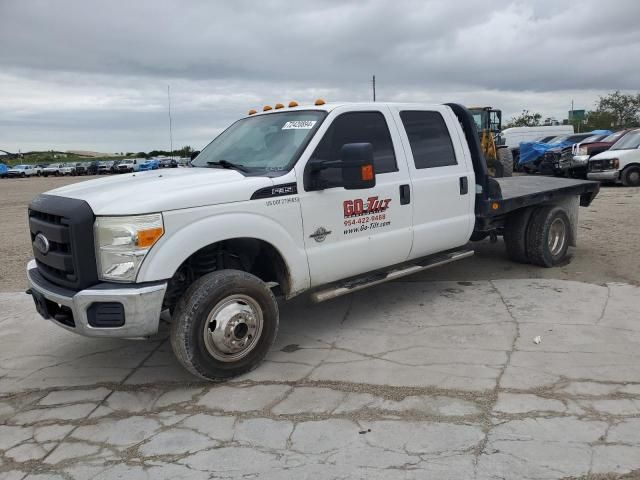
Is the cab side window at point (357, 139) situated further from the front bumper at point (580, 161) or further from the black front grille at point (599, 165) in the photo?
the front bumper at point (580, 161)

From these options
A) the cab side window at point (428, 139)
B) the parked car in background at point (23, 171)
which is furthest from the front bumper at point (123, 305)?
the parked car in background at point (23, 171)

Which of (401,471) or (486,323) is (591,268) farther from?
(401,471)

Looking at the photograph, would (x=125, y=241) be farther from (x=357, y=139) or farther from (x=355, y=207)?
(x=357, y=139)

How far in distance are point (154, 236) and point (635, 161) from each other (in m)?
15.9

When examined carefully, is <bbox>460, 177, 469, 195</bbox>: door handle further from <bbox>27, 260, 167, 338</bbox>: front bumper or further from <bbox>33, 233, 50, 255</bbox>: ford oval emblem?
<bbox>33, 233, 50, 255</bbox>: ford oval emblem

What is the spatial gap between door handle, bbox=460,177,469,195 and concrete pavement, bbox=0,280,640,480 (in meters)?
1.13

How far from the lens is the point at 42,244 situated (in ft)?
13.0

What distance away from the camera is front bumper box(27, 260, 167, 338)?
353cm

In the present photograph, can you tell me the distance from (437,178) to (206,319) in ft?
8.75

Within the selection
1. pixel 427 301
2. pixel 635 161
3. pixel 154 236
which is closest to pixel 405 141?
pixel 427 301

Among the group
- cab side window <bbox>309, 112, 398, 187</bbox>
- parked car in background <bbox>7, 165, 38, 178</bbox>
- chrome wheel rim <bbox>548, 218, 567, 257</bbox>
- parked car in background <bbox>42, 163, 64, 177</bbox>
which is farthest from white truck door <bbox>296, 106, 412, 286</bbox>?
parked car in background <bbox>7, 165, 38, 178</bbox>

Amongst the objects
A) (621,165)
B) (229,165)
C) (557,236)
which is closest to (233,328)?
(229,165)

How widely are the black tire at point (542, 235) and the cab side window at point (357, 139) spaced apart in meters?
2.59

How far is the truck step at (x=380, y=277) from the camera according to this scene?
4527mm
